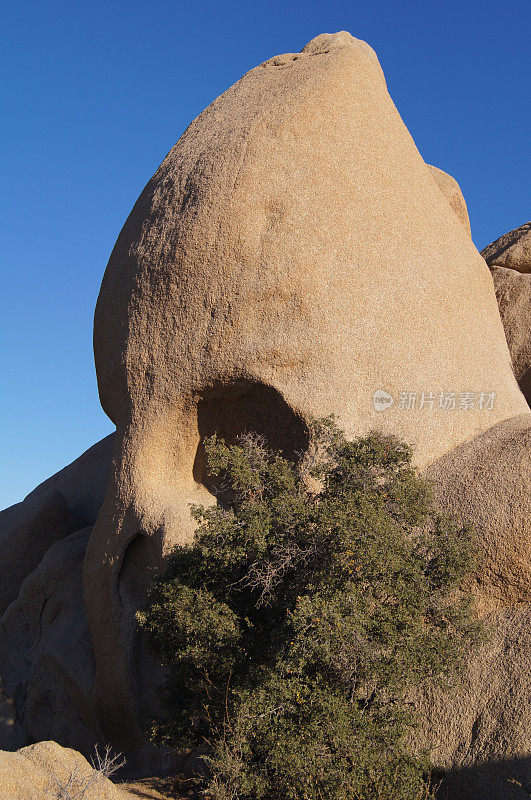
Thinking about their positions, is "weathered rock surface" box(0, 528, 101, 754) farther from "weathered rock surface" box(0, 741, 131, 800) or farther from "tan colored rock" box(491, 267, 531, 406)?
"tan colored rock" box(491, 267, 531, 406)

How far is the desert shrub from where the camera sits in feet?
19.8

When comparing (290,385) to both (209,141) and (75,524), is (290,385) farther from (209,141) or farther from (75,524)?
(75,524)

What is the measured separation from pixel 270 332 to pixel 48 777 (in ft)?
18.2

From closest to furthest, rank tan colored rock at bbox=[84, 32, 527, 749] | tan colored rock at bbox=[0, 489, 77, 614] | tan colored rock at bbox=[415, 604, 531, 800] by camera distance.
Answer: tan colored rock at bbox=[415, 604, 531, 800] → tan colored rock at bbox=[84, 32, 527, 749] → tan colored rock at bbox=[0, 489, 77, 614]

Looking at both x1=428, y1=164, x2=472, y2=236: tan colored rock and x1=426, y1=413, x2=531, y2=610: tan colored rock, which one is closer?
x1=426, y1=413, x2=531, y2=610: tan colored rock

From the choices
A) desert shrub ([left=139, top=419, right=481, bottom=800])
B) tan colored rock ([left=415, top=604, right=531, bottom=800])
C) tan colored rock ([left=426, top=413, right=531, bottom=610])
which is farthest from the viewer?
tan colored rock ([left=426, top=413, right=531, bottom=610])

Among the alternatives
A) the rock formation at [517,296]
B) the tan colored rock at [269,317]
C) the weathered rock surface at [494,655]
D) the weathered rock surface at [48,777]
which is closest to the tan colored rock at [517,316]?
the rock formation at [517,296]

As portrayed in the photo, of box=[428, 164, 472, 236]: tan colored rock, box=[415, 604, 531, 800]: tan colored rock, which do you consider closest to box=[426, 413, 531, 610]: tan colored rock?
box=[415, 604, 531, 800]: tan colored rock

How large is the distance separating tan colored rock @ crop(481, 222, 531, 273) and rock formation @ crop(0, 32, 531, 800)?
4.95m
